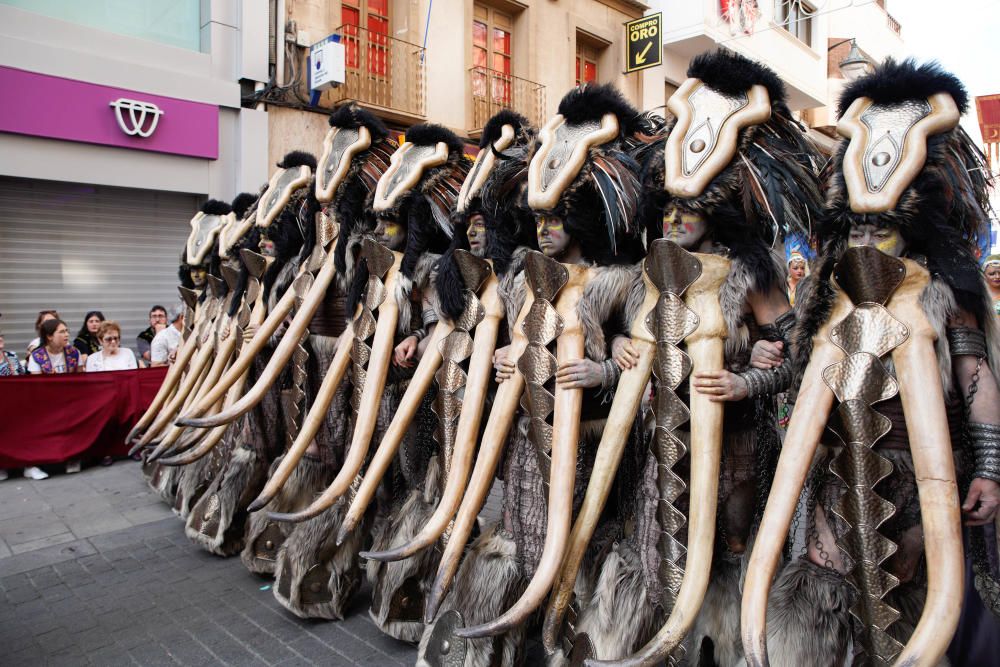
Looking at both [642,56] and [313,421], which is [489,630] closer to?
[313,421]

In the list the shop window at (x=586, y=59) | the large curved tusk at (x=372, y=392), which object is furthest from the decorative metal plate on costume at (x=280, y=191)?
the shop window at (x=586, y=59)

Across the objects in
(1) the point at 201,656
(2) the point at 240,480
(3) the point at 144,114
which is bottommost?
(1) the point at 201,656

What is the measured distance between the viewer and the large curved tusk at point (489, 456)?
218 cm

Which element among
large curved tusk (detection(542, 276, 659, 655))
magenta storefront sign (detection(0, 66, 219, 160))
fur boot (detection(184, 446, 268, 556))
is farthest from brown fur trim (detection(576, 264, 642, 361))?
magenta storefront sign (detection(0, 66, 219, 160))

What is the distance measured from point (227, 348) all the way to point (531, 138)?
1949 mm

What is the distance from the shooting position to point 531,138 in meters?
2.87

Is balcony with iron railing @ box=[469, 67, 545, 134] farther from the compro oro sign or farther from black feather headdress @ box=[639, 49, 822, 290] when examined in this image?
black feather headdress @ box=[639, 49, 822, 290]

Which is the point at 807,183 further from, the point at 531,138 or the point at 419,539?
the point at 419,539

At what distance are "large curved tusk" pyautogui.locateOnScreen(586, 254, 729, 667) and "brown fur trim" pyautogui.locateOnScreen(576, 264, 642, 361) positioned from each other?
0.28 m

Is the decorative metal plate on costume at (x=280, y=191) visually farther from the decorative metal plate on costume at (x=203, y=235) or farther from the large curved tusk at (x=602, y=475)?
the large curved tusk at (x=602, y=475)

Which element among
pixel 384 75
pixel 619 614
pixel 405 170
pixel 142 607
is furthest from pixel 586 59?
pixel 619 614

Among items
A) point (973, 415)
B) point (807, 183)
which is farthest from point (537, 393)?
point (973, 415)

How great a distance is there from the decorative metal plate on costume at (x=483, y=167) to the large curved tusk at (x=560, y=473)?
0.60 meters

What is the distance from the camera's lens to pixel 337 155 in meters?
3.32
